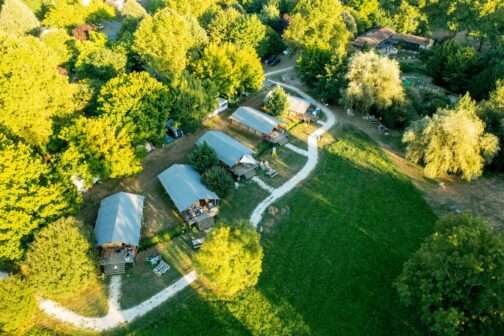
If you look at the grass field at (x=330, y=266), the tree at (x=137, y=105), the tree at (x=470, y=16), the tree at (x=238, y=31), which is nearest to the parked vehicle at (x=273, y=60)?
the tree at (x=238, y=31)

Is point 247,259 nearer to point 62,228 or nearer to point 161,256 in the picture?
point 161,256

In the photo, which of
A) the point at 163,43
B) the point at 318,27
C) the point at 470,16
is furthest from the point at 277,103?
the point at 470,16

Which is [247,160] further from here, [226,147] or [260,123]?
[260,123]

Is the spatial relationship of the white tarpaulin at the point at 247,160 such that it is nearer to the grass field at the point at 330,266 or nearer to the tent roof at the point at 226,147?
the tent roof at the point at 226,147

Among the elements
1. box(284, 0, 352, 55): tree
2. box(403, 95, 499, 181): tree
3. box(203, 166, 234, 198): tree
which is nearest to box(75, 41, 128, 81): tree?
box(203, 166, 234, 198): tree

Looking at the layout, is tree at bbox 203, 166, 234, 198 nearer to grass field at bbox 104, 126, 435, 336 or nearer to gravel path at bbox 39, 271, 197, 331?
grass field at bbox 104, 126, 435, 336

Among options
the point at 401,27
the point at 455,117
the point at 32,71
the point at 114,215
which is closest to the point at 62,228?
the point at 114,215

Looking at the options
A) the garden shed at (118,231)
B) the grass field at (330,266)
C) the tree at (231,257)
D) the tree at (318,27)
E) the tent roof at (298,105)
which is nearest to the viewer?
the tree at (231,257)
